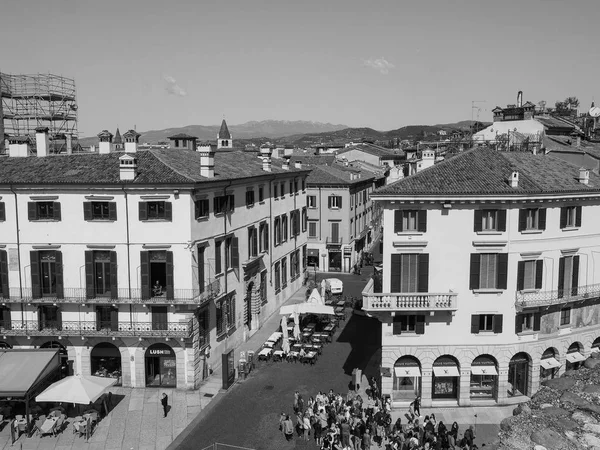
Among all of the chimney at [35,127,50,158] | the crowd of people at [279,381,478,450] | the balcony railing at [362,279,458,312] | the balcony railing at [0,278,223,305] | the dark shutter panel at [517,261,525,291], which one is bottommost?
the crowd of people at [279,381,478,450]

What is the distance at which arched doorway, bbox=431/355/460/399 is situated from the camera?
119 ft

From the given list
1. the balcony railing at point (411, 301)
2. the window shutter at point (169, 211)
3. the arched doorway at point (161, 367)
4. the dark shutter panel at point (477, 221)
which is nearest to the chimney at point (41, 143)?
the window shutter at point (169, 211)

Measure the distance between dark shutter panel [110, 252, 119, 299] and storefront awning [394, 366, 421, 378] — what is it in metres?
19.2

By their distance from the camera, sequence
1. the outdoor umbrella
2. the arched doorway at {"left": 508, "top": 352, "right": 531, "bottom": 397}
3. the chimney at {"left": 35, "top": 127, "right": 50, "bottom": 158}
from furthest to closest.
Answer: the chimney at {"left": 35, "top": 127, "right": 50, "bottom": 158}
the arched doorway at {"left": 508, "top": 352, "right": 531, "bottom": 397}
the outdoor umbrella

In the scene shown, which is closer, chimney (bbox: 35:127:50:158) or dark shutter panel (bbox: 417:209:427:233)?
dark shutter panel (bbox: 417:209:427:233)

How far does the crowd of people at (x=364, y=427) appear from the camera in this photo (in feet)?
101

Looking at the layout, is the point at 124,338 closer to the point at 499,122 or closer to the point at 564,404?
the point at 564,404

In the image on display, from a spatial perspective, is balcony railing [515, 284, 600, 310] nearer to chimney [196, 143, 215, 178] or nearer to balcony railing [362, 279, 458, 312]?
balcony railing [362, 279, 458, 312]

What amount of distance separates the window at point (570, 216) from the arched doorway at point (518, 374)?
Result: 8.88m

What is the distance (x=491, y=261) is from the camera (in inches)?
1414

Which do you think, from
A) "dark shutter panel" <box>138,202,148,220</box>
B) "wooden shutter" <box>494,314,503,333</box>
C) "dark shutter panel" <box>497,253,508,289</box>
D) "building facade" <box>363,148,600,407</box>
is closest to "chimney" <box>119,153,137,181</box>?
"dark shutter panel" <box>138,202,148,220</box>

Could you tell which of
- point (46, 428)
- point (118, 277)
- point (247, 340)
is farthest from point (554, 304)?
point (46, 428)

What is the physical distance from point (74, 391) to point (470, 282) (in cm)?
2460

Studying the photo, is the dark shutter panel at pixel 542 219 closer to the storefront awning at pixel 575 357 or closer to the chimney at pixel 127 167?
the storefront awning at pixel 575 357
